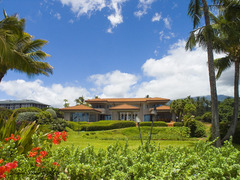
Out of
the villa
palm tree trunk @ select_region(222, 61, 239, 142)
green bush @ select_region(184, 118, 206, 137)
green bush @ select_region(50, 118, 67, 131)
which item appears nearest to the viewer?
palm tree trunk @ select_region(222, 61, 239, 142)

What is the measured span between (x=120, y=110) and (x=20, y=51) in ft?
76.1

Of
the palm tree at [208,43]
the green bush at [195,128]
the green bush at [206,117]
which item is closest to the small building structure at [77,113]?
the green bush at [195,128]

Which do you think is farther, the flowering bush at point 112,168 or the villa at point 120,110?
the villa at point 120,110

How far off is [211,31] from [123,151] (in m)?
10.2

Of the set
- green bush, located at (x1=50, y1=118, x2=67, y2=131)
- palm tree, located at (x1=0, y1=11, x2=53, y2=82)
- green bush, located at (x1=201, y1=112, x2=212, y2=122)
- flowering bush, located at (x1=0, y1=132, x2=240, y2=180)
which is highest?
palm tree, located at (x1=0, y1=11, x2=53, y2=82)

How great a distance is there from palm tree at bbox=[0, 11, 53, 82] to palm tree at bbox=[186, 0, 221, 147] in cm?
1151

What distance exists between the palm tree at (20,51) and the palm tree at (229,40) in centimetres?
1264

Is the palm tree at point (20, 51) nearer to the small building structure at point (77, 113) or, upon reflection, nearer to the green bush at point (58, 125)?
the green bush at point (58, 125)

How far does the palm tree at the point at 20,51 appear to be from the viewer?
13.7 m

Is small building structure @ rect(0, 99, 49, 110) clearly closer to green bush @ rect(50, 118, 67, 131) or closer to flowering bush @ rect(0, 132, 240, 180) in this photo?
green bush @ rect(50, 118, 67, 131)

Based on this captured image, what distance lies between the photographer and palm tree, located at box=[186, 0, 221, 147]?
425 inches

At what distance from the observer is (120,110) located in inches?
1475

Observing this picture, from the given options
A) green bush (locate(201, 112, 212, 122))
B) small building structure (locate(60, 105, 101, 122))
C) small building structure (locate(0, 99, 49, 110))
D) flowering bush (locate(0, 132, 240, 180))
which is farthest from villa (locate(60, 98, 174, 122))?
small building structure (locate(0, 99, 49, 110))

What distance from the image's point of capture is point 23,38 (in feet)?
59.4
